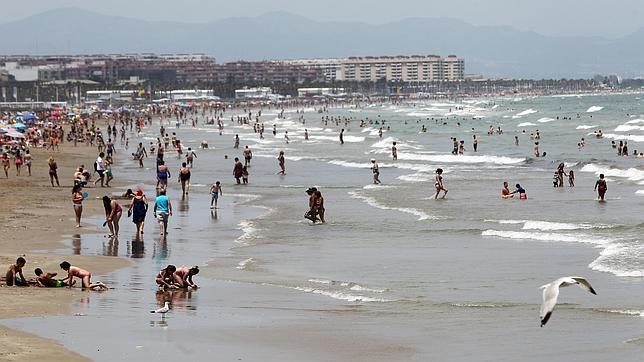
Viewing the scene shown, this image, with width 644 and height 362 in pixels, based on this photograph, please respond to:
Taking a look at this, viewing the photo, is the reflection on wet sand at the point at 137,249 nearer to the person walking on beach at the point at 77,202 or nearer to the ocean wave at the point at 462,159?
the person walking on beach at the point at 77,202

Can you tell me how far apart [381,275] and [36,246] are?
246 inches

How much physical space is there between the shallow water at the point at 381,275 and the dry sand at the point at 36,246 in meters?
0.36

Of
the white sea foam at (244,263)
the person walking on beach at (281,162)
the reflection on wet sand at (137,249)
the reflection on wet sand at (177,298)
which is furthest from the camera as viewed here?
the person walking on beach at (281,162)

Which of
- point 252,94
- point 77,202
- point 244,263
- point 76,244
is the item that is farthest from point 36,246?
point 252,94

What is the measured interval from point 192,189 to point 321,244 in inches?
512

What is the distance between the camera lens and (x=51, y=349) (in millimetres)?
11734

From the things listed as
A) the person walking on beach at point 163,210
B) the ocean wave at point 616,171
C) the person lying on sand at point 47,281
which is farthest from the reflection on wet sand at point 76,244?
the ocean wave at point 616,171

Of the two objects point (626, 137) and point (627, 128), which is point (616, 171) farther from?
point (627, 128)

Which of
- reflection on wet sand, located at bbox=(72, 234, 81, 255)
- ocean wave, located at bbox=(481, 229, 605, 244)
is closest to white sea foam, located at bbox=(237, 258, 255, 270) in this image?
reflection on wet sand, located at bbox=(72, 234, 81, 255)

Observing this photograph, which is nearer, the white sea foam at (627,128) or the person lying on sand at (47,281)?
the person lying on sand at (47,281)

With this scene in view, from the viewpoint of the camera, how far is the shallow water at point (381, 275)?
1249 cm

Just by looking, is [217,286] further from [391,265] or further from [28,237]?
[28,237]

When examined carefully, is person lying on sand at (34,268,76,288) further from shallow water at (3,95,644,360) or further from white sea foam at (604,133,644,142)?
white sea foam at (604,133,644,142)

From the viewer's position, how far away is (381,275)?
17.5 m
